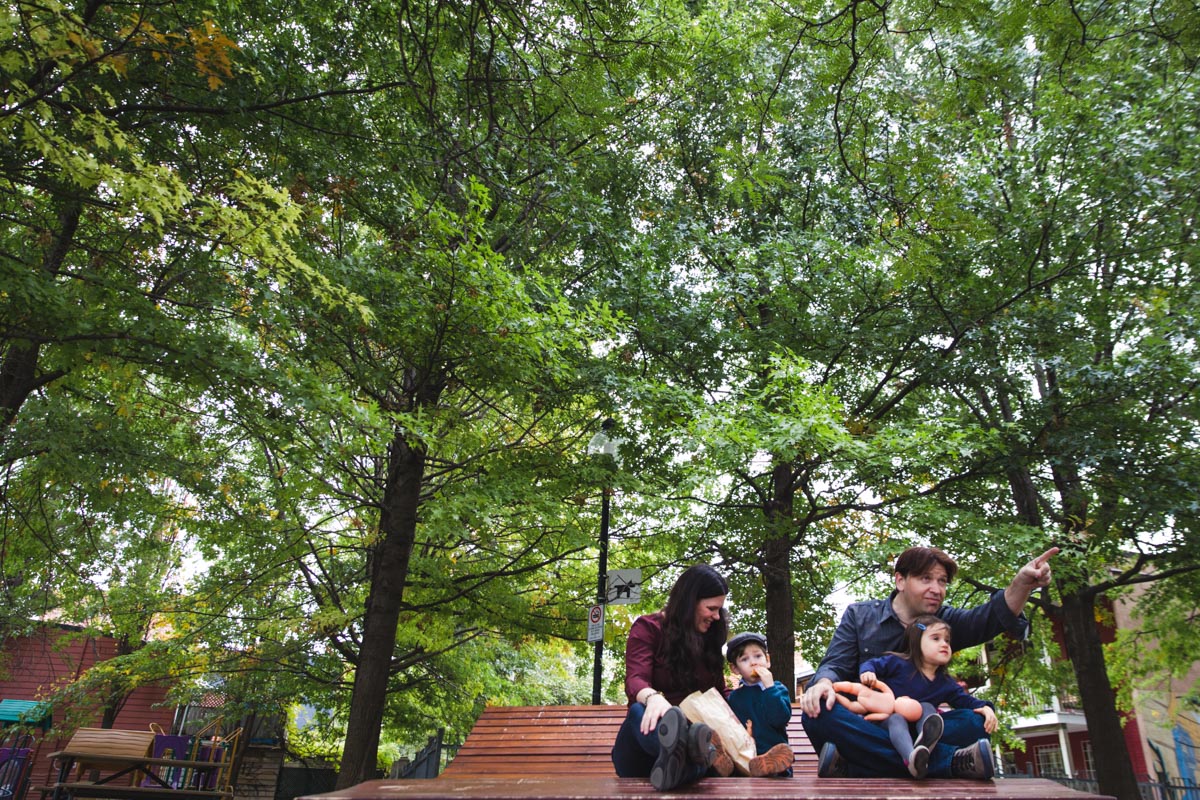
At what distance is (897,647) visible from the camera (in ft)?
13.8

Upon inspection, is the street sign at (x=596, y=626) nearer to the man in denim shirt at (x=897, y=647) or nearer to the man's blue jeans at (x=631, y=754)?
the man in denim shirt at (x=897, y=647)

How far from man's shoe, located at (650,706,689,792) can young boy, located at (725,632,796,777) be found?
4.63ft

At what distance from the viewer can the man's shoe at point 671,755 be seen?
9.36 ft

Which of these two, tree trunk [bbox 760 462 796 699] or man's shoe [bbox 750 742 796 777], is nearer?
man's shoe [bbox 750 742 796 777]

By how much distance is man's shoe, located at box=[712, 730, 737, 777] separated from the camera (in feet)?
12.3

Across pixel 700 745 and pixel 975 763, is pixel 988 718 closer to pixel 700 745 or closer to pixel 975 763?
pixel 975 763

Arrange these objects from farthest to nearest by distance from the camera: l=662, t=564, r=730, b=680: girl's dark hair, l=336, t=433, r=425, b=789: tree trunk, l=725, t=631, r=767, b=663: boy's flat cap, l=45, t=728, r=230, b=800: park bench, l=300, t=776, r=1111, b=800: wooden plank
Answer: l=336, t=433, r=425, b=789: tree trunk → l=45, t=728, r=230, b=800: park bench → l=725, t=631, r=767, b=663: boy's flat cap → l=662, t=564, r=730, b=680: girl's dark hair → l=300, t=776, r=1111, b=800: wooden plank

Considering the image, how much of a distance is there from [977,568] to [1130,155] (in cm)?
574

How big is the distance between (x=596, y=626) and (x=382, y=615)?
2802mm

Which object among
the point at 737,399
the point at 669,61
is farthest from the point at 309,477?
the point at 669,61

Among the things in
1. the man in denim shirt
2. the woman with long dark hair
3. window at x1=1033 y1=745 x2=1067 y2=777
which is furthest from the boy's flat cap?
window at x1=1033 y1=745 x2=1067 y2=777

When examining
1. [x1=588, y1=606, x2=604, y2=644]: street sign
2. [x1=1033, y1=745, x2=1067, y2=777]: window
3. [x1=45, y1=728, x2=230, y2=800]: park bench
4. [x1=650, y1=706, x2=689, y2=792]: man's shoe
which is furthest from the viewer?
[x1=1033, y1=745, x2=1067, y2=777]: window

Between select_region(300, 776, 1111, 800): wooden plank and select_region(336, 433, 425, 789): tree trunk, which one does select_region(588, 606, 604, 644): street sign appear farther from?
select_region(300, 776, 1111, 800): wooden plank

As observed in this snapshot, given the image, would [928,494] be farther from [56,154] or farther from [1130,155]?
[56,154]
